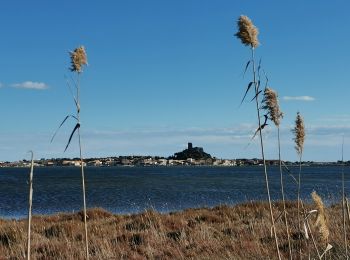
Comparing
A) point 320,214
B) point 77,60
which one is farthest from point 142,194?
point 320,214

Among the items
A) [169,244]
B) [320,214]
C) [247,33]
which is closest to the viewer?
[320,214]

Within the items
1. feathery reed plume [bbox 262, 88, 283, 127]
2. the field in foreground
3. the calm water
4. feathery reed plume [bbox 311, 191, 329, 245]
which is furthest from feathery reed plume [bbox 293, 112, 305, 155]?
the calm water

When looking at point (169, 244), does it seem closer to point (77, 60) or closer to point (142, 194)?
point (77, 60)

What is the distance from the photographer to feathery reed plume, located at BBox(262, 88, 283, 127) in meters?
3.07

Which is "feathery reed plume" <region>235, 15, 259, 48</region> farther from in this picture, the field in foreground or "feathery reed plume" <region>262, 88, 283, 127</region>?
the field in foreground

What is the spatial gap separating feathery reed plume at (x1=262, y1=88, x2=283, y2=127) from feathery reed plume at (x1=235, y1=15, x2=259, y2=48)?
1.45 ft

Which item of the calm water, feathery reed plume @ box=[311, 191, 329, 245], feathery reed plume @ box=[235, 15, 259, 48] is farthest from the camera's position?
the calm water

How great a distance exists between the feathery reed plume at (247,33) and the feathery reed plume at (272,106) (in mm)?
441

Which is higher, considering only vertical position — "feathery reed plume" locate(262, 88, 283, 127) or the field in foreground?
"feathery reed plume" locate(262, 88, 283, 127)

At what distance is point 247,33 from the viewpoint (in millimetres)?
2791

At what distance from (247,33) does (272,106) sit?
522 millimetres

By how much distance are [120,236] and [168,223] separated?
2.84 m

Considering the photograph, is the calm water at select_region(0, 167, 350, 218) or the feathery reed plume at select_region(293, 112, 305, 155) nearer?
the feathery reed plume at select_region(293, 112, 305, 155)

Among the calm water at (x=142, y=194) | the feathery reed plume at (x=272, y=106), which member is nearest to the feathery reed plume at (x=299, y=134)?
the feathery reed plume at (x=272, y=106)
